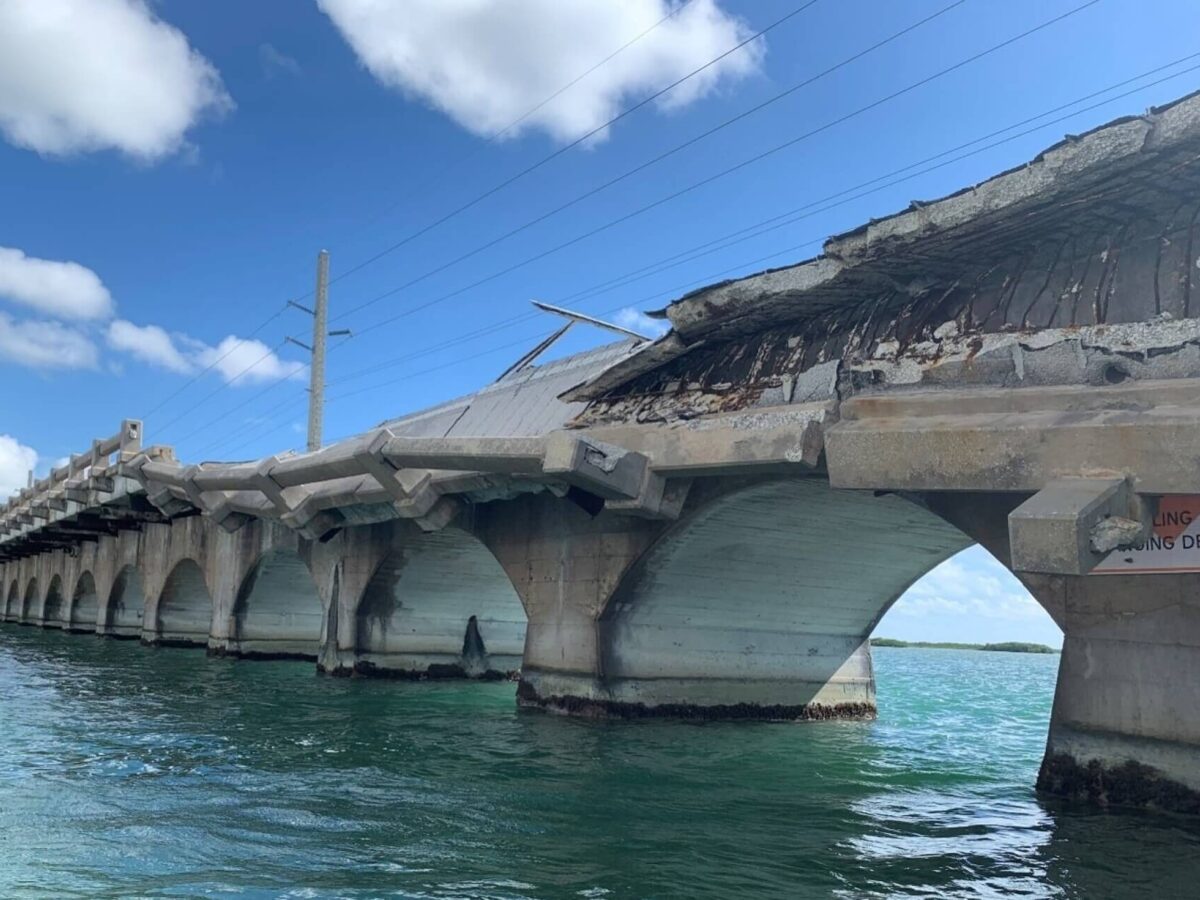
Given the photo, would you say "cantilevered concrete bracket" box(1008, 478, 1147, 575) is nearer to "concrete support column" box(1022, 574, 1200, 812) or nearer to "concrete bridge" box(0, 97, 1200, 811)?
"concrete bridge" box(0, 97, 1200, 811)

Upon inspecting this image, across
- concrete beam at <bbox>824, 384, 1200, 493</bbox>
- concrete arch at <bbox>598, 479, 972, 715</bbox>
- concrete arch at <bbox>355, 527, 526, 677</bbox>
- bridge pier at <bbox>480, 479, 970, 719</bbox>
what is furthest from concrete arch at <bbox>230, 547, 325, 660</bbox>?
concrete beam at <bbox>824, 384, 1200, 493</bbox>

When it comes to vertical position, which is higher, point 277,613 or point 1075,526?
point 1075,526

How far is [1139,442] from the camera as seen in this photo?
30.2 feet

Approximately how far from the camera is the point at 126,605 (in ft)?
175

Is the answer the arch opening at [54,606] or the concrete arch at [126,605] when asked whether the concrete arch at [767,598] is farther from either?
the arch opening at [54,606]

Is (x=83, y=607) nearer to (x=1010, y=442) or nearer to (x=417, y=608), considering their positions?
(x=417, y=608)

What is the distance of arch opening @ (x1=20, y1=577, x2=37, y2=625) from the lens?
6575 cm

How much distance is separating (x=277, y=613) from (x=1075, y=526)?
1259 inches

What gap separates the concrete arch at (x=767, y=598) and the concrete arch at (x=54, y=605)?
166 feet

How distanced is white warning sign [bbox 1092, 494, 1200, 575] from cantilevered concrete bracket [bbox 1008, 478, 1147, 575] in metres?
0.90

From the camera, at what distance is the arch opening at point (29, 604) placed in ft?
216

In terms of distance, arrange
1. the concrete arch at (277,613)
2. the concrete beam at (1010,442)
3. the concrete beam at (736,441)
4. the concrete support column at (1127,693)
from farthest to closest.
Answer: the concrete arch at (277,613) → the concrete beam at (736,441) → the concrete support column at (1127,693) → the concrete beam at (1010,442)

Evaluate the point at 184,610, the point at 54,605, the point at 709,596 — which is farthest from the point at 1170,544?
the point at 54,605

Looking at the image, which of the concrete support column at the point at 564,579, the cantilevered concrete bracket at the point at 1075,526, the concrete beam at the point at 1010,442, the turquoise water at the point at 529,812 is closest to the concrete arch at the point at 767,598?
the concrete support column at the point at 564,579
